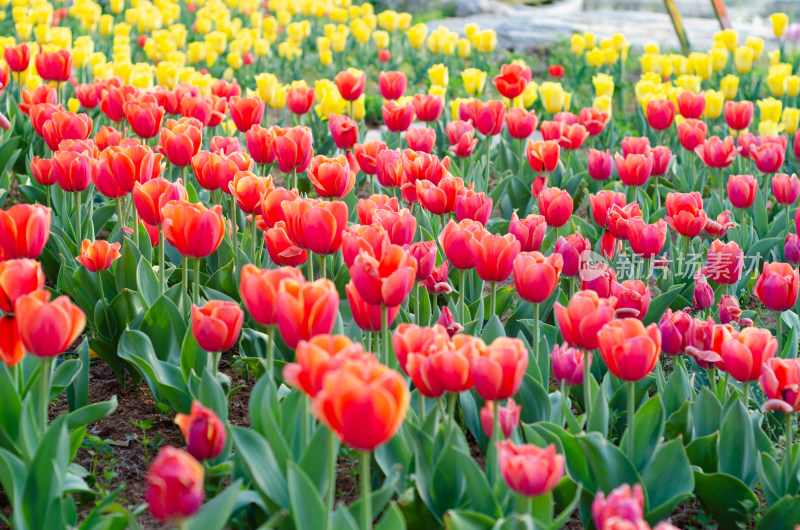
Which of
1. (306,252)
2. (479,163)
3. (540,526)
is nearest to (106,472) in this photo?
(306,252)

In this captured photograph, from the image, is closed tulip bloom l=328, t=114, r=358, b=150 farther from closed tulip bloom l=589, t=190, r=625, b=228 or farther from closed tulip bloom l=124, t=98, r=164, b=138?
closed tulip bloom l=589, t=190, r=625, b=228

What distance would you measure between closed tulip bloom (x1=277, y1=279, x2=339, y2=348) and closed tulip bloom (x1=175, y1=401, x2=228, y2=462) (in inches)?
7.3

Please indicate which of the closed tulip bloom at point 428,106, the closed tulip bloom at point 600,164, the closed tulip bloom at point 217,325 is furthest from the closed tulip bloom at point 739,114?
the closed tulip bloom at point 217,325

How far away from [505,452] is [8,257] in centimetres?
116

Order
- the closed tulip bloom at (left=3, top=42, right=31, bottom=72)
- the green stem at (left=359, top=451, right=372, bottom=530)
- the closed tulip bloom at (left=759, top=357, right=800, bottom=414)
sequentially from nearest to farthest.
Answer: the green stem at (left=359, top=451, right=372, bottom=530), the closed tulip bloom at (left=759, top=357, right=800, bottom=414), the closed tulip bloom at (left=3, top=42, right=31, bottom=72)

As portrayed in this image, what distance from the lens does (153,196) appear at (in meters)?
2.32

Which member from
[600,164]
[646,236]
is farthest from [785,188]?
[646,236]

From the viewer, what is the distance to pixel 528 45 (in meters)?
9.59

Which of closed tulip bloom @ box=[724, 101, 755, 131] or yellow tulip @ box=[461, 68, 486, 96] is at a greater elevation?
closed tulip bloom @ box=[724, 101, 755, 131]

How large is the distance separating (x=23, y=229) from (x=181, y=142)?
1022mm

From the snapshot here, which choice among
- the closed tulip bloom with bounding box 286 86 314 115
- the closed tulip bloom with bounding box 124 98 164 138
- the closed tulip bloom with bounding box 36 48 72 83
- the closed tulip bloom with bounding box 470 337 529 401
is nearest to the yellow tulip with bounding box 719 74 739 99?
the closed tulip bloom with bounding box 286 86 314 115

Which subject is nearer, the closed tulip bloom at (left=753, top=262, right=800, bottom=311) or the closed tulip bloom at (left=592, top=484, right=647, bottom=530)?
the closed tulip bloom at (left=592, top=484, right=647, bottom=530)

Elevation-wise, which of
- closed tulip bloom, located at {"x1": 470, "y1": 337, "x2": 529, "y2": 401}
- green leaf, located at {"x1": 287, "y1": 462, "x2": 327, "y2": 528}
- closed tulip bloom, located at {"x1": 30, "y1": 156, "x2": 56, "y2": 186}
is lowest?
green leaf, located at {"x1": 287, "y1": 462, "x2": 327, "y2": 528}

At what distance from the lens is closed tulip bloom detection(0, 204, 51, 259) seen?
186 cm
